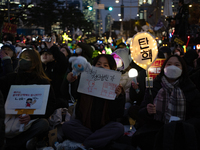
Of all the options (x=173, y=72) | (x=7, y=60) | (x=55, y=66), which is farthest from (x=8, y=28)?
(x=173, y=72)

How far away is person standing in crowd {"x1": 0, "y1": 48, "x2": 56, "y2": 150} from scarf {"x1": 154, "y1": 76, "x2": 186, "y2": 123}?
5.47 ft

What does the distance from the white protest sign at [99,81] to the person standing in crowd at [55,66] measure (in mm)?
1908

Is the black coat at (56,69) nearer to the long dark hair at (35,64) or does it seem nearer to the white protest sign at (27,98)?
the long dark hair at (35,64)

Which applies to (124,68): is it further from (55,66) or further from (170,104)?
(170,104)

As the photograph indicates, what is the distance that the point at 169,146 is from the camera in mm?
2121

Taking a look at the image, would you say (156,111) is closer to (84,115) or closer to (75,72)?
(84,115)

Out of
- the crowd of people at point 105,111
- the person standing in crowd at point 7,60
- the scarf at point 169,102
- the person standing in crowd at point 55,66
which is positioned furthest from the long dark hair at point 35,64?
the scarf at point 169,102

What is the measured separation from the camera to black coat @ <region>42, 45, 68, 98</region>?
5188 millimetres

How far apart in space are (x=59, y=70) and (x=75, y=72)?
226 cm

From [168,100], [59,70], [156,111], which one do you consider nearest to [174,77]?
[168,100]

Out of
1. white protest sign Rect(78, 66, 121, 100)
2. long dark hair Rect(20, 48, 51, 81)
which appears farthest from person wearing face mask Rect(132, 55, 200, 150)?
long dark hair Rect(20, 48, 51, 81)

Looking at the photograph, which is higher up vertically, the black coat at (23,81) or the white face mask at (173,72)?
the white face mask at (173,72)

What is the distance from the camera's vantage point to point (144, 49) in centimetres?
361

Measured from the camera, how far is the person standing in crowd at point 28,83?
134 inches
